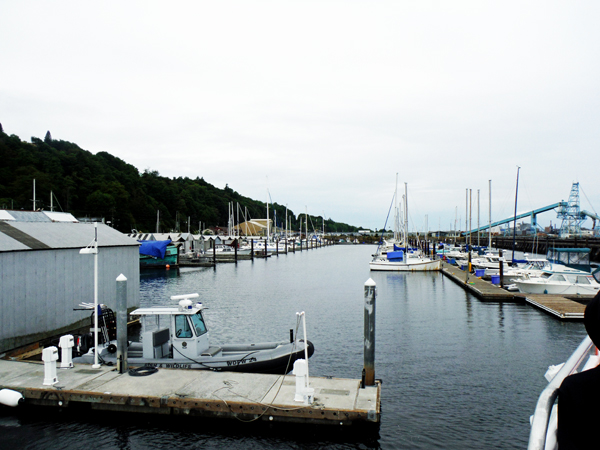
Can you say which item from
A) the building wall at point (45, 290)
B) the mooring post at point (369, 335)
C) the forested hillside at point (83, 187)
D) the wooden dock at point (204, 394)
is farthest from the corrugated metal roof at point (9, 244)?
A: the forested hillside at point (83, 187)

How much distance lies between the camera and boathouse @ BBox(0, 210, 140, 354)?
51.7ft

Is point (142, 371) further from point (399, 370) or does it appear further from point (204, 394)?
point (399, 370)

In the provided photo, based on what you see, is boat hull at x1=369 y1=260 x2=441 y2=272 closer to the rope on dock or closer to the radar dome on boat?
the radar dome on boat

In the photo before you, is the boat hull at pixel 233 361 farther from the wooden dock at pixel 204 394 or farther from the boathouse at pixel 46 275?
the boathouse at pixel 46 275

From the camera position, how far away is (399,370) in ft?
56.9

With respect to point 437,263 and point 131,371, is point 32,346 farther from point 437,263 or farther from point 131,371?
point 437,263

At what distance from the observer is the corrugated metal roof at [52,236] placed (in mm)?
16922

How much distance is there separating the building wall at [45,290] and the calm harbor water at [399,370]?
14.3 ft

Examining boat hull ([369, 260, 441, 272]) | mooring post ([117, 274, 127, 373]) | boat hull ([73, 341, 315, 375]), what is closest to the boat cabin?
boat hull ([73, 341, 315, 375])

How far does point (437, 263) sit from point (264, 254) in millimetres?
40167

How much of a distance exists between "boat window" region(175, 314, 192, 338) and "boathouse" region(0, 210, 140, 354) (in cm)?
648

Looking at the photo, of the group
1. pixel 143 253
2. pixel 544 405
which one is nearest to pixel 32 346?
pixel 544 405

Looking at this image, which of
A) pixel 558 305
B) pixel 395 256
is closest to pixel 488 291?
pixel 558 305

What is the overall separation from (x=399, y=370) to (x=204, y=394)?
895cm
